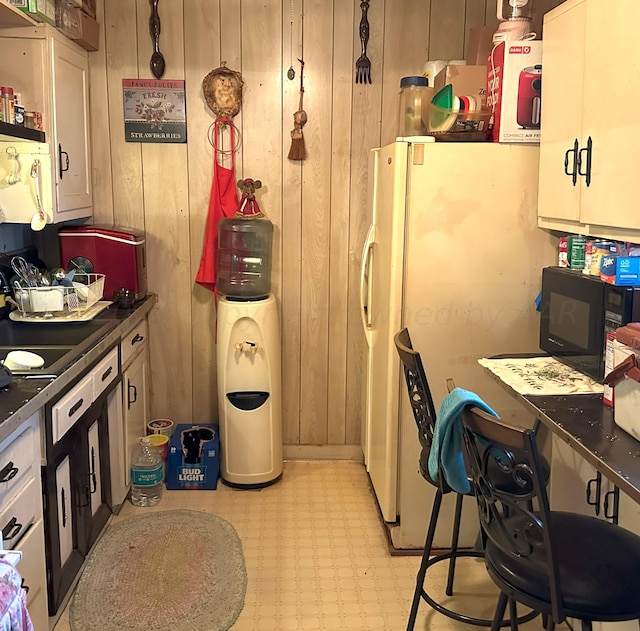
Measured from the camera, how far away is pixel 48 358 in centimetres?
238

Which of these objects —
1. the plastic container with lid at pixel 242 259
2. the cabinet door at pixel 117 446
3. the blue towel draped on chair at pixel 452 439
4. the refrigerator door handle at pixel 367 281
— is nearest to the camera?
the blue towel draped on chair at pixel 452 439

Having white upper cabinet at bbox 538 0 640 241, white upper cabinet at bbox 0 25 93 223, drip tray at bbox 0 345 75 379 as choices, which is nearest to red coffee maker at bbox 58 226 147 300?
white upper cabinet at bbox 0 25 93 223

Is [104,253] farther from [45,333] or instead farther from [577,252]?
[577,252]

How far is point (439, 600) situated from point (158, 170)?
7.68 ft

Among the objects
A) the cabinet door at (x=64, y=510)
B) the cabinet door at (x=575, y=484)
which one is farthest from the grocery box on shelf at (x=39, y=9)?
the cabinet door at (x=575, y=484)

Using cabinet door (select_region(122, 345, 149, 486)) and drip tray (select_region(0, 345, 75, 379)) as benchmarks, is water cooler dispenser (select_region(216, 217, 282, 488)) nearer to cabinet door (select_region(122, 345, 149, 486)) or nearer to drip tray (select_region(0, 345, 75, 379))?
cabinet door (select_region(122, 345, 149, 486))

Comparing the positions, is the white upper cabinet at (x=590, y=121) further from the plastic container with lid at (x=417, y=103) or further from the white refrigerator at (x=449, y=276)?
the plastic container with lid at (x=417, y=103)

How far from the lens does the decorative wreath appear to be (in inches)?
134

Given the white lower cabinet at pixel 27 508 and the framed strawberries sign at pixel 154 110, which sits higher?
the framed strawberries sign at pixel 154 110

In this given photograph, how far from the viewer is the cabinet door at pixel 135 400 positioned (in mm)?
3129

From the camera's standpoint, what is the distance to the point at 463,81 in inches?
108

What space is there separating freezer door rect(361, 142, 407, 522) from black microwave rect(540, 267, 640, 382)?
1.84 ft

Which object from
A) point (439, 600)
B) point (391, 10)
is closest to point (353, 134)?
point (391, 10)

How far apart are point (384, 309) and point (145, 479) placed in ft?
4.46
